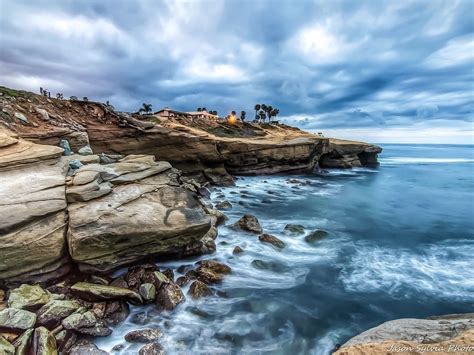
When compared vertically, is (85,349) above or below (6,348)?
below

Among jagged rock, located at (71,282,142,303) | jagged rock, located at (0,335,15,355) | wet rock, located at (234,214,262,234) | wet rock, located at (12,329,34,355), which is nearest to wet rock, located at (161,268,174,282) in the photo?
jagged rock, located at (71,282,142,303)

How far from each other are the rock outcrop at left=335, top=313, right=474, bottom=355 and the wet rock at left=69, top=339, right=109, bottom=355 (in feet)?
14.2

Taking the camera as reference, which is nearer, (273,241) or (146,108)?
(273,241)

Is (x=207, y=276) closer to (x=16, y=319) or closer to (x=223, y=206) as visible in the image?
(x=16, y=319)

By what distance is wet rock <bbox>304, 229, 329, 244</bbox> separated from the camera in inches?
479

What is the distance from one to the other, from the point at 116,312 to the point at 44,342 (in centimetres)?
152

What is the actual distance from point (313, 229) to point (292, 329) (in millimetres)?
7332

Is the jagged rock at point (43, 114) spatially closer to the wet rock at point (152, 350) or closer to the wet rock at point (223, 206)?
the wet rock at point (223, 206)

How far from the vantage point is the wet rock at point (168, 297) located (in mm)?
6785

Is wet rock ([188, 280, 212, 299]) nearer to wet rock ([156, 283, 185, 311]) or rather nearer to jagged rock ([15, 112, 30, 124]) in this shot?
wet rock ([156, 283, 185, 311])

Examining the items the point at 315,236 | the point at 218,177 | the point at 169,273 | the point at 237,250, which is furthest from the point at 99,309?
the point at 218,177

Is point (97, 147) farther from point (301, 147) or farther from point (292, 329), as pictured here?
point (301, 147)

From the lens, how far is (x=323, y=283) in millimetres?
9055

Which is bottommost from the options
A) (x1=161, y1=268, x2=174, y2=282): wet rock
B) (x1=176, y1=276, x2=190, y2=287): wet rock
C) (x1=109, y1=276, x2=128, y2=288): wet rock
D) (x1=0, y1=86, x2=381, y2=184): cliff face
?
(x1=176, y1=276, x2=190, y2=287): wet rock
